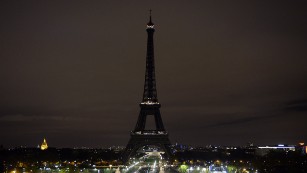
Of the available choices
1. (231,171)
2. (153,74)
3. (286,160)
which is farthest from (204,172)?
(153,74)

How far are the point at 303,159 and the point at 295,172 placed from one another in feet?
52.7

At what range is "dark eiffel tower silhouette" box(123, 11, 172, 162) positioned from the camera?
8475cm

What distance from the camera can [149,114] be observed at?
3403 inches

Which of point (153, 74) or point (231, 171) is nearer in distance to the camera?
point (231, 171)

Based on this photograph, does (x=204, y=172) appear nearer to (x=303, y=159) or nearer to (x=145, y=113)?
(x=303, y=159)

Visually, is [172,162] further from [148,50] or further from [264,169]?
[264,169]

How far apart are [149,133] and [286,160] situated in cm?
3159

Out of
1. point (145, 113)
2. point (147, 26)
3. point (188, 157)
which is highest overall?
point (147, 26)

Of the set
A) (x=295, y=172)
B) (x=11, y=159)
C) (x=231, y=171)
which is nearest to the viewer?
(x=295, y=172)

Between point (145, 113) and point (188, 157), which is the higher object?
point (145, 113)

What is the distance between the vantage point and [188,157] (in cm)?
10650

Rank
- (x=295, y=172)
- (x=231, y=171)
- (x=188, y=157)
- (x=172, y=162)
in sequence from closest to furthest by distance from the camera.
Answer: (x=295, y=172), (x=231, y=171), (x=172, y=162), (x=188, y=157)

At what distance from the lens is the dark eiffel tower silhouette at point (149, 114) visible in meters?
84.8

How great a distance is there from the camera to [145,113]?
86.0 meters
